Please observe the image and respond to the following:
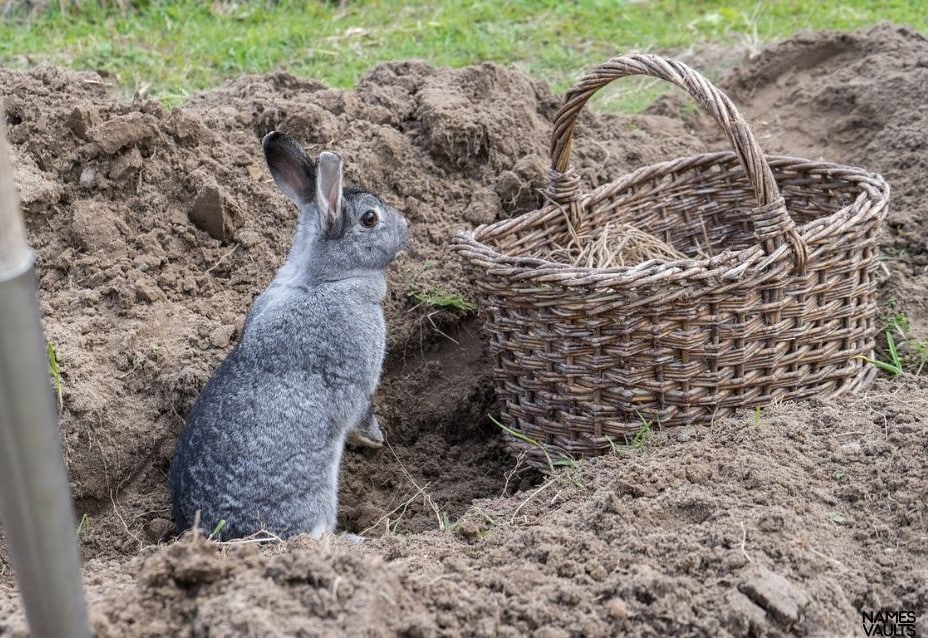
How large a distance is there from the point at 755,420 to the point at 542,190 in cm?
173

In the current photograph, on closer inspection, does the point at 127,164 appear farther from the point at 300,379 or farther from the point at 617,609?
the point at 617,609

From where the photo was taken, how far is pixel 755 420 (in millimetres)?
3711

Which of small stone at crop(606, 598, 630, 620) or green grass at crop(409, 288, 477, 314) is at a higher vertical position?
green grass at crop(409, 288, 477, 314)

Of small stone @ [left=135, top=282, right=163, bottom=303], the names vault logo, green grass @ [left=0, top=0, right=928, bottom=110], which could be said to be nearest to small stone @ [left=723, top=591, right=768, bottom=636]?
the names vault logo

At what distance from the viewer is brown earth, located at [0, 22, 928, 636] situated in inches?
101

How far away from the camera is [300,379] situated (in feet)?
12.6

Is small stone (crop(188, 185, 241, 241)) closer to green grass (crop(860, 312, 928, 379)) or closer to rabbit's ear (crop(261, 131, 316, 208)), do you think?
rabbit's ear (crop(261, 131, 316, 208))

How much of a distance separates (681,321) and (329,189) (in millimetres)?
1518

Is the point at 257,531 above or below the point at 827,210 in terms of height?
below

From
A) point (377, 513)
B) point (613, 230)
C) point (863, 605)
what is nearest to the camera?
point (863, 605)

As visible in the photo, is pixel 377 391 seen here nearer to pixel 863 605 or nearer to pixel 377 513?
pixel 377 513

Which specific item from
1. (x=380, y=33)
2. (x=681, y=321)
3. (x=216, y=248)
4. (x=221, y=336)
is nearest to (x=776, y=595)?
(x=681, y=321)

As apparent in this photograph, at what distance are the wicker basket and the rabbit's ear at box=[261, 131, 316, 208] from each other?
29.0 inches

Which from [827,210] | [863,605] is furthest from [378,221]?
[863,605]
